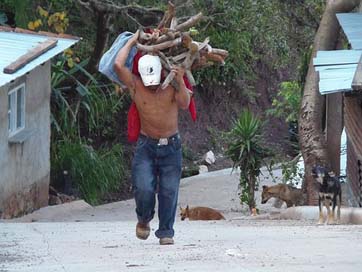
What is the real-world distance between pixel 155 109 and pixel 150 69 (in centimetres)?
45

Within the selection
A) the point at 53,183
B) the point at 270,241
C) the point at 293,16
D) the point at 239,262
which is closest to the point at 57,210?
the point at 53,183

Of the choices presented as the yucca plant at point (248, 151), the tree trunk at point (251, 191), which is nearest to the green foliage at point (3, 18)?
the yucca plant at point (248, 151)

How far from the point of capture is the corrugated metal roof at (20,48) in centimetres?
1692

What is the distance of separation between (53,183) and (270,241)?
52.6 feet

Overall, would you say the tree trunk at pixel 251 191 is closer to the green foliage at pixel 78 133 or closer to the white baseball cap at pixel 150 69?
the green foliage at pixel 78 133

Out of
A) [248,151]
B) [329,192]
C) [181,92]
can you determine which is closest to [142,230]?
[181,92]

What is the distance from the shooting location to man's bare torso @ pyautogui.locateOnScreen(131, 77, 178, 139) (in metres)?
9.91

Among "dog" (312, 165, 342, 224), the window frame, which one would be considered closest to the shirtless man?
"dog" (312, 165, 342, 224)

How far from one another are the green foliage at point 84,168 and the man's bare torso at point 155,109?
1586 centimetres

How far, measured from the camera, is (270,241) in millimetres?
10398

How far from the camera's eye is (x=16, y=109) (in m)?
19.9

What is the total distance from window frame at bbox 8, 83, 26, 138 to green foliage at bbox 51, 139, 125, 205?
17.5ft

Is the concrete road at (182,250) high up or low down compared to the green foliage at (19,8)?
down

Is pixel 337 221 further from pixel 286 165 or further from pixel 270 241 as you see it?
pixel 286 165
